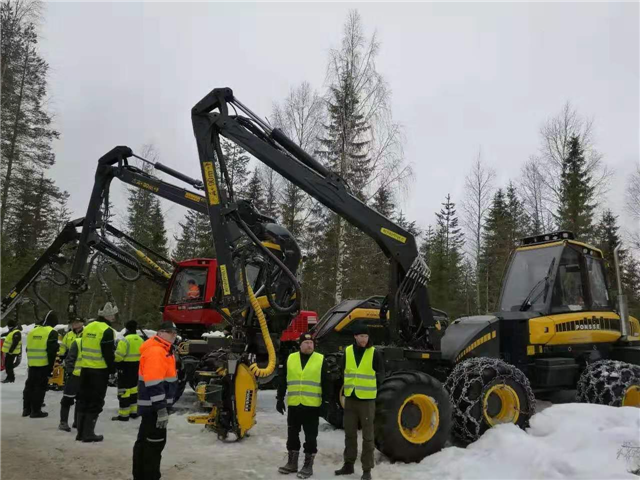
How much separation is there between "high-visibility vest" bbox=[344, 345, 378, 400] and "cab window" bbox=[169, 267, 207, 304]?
6390mm

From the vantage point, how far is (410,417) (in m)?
6.29

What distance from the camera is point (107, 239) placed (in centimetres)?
1173

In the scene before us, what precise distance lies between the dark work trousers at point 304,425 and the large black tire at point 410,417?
765 mm

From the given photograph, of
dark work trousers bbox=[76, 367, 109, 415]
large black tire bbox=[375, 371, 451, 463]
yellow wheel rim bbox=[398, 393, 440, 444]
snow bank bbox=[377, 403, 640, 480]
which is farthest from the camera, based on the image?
dark work trousers bbox=[76, 367, 109, 415]

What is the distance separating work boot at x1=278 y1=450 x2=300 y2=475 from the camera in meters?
5.72

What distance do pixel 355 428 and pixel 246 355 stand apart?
2092 mm

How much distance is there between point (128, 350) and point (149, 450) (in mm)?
4056

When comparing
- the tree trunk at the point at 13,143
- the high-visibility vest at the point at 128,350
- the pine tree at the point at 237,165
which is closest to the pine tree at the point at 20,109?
the tree trunk at the point at 13,143

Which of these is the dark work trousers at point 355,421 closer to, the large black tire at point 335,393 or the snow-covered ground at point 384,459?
the snow-covered ground at point 384,459

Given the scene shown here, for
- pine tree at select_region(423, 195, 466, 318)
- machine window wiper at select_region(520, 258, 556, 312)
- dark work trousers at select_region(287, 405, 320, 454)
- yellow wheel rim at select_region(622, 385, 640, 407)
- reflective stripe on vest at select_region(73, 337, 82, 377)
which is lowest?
dark work trousers at select_region(287, 405, 320, 454)

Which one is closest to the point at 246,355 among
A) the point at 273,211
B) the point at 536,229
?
the point at 273,211

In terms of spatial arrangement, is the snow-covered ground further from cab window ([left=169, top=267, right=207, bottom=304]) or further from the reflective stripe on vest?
cab window ([left=169, top=267, right=207, bottom=304])

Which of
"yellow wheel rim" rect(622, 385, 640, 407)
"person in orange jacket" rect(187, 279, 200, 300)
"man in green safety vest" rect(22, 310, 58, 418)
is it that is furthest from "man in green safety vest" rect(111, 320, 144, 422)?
"yellow wheel rim" rect(622, 385, 640, 407)

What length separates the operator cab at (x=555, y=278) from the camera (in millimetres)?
8172
